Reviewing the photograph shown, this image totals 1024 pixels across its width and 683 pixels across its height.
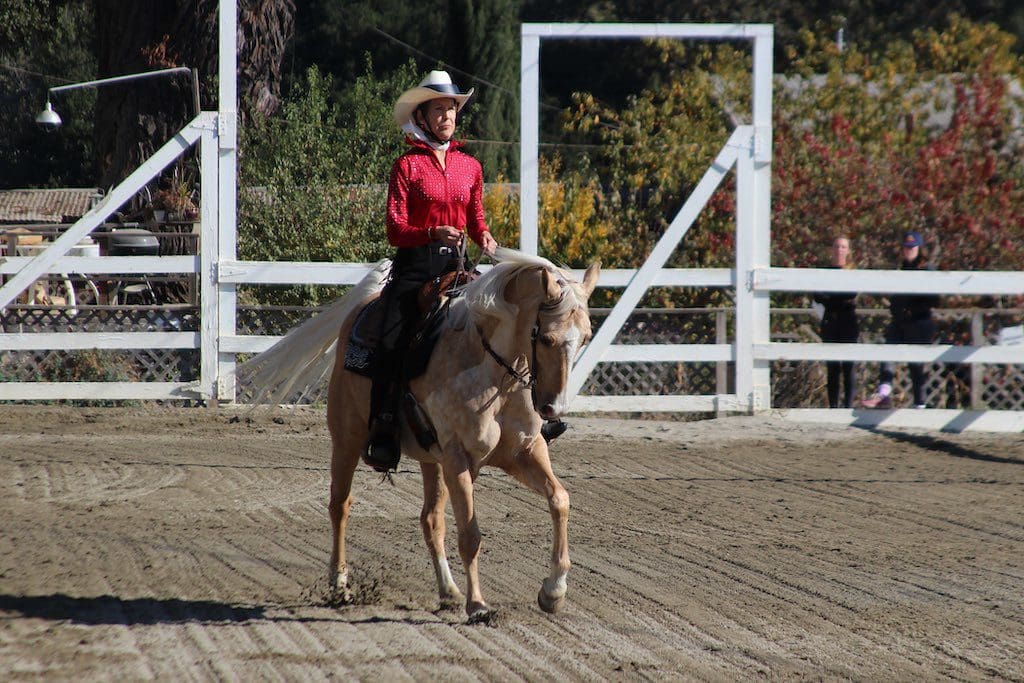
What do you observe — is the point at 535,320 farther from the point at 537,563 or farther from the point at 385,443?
the point at 537,563

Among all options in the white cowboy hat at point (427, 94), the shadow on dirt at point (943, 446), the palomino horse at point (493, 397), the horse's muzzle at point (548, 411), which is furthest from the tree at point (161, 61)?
the horse's muzzle at point (548, 411)

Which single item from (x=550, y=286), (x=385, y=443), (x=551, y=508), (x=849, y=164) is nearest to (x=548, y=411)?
(x=550, y=286)

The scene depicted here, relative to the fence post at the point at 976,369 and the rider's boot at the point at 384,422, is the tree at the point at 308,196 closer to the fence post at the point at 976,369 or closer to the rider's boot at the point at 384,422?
the fence post at the point at 976,369

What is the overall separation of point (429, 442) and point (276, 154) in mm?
13635

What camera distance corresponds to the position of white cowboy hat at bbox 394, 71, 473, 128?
624cm

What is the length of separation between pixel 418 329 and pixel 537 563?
1.59 meters

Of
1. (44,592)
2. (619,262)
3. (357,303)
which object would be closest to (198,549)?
(44,592)

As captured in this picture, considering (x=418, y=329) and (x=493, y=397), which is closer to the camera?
(x=493, y=397)

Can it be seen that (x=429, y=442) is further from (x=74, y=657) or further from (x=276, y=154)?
(x=276, y=154)

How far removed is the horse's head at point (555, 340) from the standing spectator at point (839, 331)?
836 centimetres

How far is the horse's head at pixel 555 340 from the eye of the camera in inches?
206

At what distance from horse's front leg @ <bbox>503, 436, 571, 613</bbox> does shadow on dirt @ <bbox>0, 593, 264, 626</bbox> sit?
1.32 meters

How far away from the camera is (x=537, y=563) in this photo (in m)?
6.98

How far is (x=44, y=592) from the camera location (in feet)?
20.5
